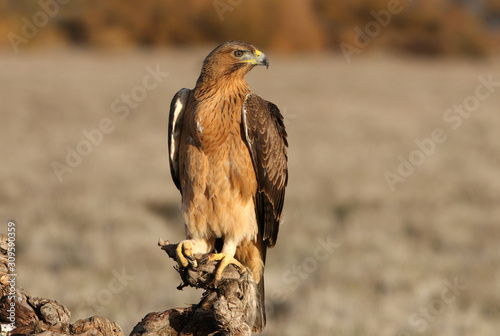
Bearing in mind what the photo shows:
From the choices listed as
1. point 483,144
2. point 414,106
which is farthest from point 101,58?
point 483,144

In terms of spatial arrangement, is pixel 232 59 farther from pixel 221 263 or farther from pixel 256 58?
pixel 221 263

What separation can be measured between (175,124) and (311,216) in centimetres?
824

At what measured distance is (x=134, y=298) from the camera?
8.02 metres

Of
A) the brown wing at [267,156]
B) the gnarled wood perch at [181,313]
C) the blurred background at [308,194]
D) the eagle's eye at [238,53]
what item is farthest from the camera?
the blurred background at [308,194]

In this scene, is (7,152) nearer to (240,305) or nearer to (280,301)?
(280,301)

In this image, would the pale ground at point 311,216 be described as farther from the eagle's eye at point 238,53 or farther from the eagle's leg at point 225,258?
the eagle's eye at point 238,53

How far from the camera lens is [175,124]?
3781 millimetres

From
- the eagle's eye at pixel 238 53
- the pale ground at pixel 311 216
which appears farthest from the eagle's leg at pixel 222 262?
the pale ground at pixel 311 216

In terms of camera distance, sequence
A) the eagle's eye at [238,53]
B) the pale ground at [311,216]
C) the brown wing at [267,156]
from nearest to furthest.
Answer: the eagle's eye at [238,53]
the brown wing at [267,156]
the pale ground at [311,216]

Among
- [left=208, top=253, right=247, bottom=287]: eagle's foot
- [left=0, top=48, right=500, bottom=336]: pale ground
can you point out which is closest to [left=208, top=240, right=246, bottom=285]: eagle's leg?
[left=208, top=253, right=247, bottom=287]: eagle's foot

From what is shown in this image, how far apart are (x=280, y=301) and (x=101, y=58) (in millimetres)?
33957

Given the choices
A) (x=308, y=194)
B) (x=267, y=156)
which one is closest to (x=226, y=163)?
(x=267, y=156)

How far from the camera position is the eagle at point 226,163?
3.50 meters

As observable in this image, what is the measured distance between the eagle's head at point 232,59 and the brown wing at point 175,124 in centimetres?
33
